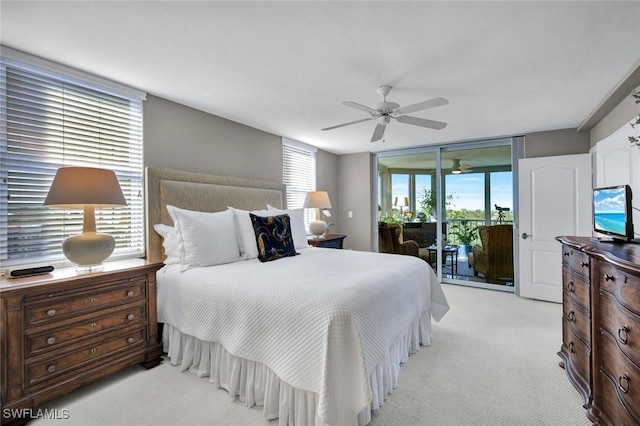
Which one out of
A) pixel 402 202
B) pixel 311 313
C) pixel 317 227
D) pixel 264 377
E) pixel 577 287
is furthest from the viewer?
pixel 402 202

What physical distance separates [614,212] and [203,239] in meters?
3.07

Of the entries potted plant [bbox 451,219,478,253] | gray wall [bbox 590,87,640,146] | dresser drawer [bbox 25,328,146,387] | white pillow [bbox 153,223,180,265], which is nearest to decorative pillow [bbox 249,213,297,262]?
white pillow [bbox 153,223,180,265]

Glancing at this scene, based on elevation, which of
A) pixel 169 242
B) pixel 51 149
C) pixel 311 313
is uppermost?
pixel 51 149

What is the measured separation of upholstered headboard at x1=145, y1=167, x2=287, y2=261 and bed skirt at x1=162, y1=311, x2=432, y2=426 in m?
0.99

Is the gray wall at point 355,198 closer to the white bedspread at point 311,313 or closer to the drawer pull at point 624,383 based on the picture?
the white bedspread at point 311,313

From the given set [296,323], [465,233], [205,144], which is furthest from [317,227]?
[296,323]

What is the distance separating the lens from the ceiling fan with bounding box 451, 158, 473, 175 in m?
5.01

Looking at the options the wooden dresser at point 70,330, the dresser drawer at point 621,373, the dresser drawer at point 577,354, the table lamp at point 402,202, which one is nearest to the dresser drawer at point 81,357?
the wooden dresser at point 70,330

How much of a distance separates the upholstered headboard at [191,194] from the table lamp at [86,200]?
590 mm

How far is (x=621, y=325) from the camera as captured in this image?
4.83ft

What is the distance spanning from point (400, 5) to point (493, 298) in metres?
4.12

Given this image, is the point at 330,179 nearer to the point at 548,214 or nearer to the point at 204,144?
the point at 204,144

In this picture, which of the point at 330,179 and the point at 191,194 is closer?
the point at 191,194

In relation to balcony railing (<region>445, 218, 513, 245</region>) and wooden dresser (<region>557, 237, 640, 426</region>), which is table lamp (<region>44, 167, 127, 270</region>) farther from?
balcony railing (<region>445, 218, 513, 245</region>)
